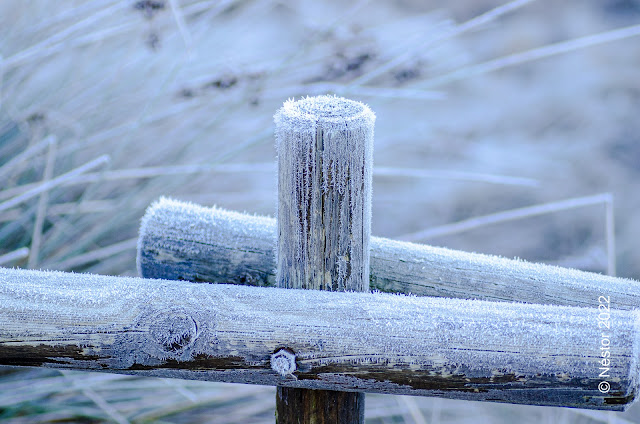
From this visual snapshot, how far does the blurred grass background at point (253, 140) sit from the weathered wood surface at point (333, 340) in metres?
0.46

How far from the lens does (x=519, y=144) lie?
10.9 ft

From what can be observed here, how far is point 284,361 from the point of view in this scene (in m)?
0.76

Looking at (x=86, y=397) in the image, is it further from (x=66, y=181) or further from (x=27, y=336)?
(x=27, y=336)

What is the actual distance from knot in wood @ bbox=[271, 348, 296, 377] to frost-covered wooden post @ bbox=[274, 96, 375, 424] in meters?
0.03

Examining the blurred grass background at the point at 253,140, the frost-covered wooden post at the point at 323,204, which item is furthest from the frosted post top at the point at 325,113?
the blurred grass background at the point at 253,140

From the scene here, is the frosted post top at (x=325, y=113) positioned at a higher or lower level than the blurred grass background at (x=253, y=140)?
lower

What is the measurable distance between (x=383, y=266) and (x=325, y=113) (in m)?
0.25

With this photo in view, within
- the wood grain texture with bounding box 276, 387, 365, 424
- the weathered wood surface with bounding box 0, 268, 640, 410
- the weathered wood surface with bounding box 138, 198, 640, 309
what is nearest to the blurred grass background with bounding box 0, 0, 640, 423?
the weathered wood surface with bounding box 138, 198, 640, 309

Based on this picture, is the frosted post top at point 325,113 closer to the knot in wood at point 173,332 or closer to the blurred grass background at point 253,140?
the knot in wood at point 173,332

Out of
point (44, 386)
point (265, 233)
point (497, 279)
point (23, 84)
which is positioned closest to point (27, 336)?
point (265, 233)

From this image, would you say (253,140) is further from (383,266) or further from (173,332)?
(173,332)

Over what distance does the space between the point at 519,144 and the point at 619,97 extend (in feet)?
2.42

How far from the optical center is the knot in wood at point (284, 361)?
30.0 inches

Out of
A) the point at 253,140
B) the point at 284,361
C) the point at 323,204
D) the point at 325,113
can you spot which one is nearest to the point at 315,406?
the point at 284,361
